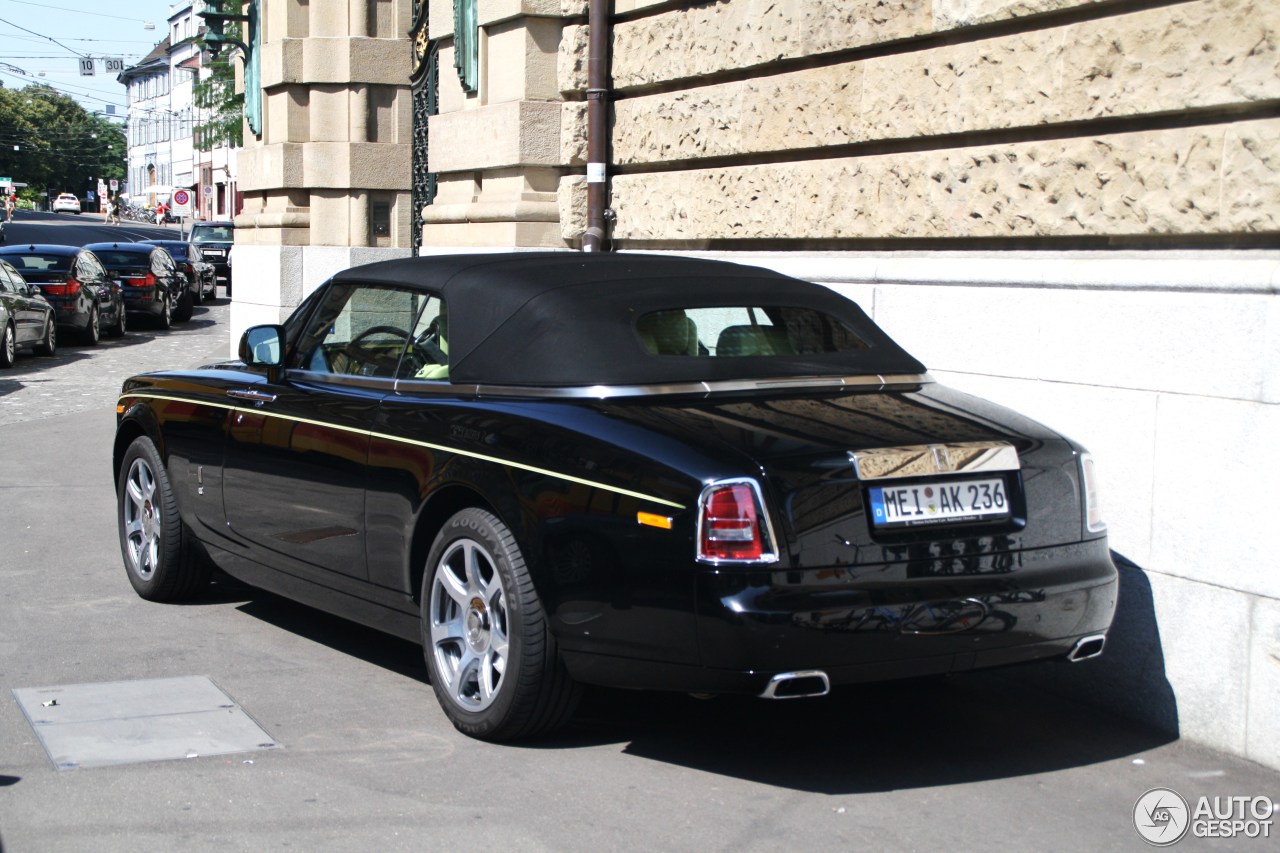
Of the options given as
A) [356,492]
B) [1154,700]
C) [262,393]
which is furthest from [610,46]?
[1154,700]

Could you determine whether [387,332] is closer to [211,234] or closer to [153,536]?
[153,536]

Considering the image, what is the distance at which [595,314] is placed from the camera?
554 cm

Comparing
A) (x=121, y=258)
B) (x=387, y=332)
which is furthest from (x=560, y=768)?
(x=121, y=258)

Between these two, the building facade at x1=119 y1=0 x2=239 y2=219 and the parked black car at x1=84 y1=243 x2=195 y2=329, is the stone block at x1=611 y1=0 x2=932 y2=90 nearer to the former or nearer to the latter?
the parked black car at x1=84 y1=243 x2=195 y2=329

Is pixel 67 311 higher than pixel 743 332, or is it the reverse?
pixel 743 332

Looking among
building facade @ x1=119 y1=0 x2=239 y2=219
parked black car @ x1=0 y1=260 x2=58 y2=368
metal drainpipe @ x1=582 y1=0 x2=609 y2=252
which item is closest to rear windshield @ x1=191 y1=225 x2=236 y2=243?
parked black car @ x1=0 y1=260 x2=58 y2=368

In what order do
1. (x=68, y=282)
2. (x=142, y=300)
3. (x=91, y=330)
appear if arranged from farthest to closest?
(x=142, y=300), (x=91, y=330), (x=68, y=282)

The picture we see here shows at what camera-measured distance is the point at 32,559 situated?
855cm

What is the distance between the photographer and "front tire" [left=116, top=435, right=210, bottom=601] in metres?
7.33

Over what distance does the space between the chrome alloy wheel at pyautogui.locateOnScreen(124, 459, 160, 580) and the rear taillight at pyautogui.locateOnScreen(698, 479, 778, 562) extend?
365cm

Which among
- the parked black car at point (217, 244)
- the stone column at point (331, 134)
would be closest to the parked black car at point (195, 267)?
the parked black car at point (217, 244)

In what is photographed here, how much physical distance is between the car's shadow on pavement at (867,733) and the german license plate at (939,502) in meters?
0.84

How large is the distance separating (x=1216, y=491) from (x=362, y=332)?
3146 millimetres

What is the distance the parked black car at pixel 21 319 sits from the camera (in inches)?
830
